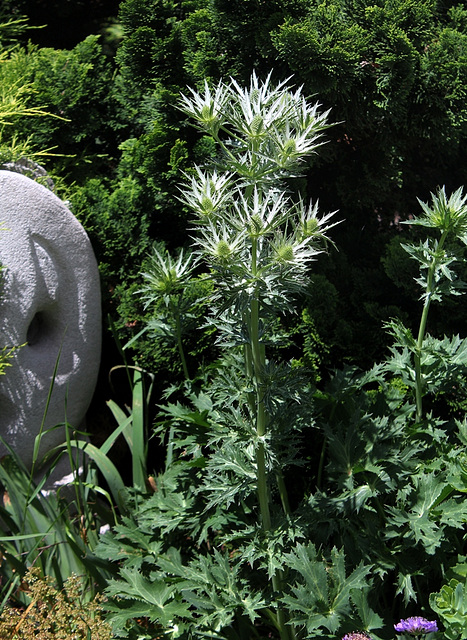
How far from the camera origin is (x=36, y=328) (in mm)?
3523

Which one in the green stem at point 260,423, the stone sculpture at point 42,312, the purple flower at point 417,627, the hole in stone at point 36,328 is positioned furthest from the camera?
the hole in stone at point 36,328

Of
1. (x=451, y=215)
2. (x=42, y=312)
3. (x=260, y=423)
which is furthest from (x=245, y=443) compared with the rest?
(x=42, y=312)

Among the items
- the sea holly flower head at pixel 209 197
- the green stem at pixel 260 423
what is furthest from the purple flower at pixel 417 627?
the sea holly flower head at pixel 209 197

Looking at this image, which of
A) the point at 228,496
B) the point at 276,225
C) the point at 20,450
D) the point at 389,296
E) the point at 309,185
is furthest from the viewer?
the point at 309,185

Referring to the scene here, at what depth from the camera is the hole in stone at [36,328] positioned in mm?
3484

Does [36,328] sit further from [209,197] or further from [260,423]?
[209,197]

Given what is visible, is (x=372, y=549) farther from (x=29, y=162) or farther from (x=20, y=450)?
(x=29, y=162)

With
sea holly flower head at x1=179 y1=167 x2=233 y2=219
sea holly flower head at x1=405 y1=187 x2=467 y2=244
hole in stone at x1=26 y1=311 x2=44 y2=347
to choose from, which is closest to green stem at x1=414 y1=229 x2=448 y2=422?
sea holly flower head at x1=405 y1=187 x2=467 y2=244

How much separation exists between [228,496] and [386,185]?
2.18m

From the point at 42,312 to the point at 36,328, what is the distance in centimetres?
11

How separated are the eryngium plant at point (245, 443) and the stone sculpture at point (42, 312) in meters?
0.81

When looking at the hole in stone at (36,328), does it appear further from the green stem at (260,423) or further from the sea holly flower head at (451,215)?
the sea holly flower head at (451,215)

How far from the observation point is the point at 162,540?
2.63 metres

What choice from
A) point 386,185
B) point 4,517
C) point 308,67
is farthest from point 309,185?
point 4,517
